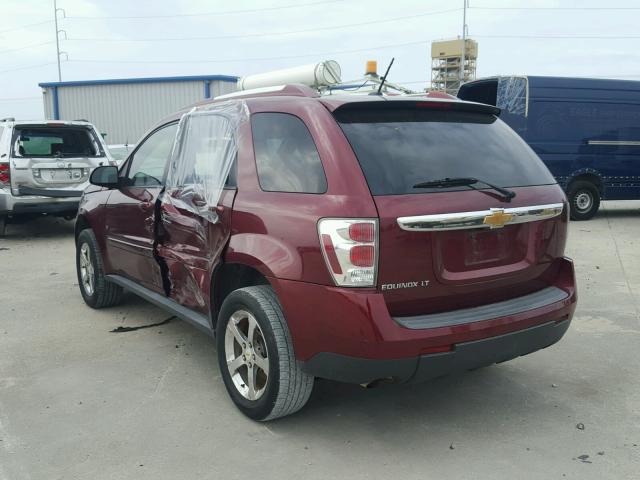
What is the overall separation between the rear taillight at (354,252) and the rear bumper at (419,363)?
366 mm

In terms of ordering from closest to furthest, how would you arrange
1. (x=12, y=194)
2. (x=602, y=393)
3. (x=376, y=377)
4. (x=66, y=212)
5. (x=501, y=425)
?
(x=376, y=377), (x=501, y=425), (x=602, y=393), (x=12, y=194), (x=66, y=212)

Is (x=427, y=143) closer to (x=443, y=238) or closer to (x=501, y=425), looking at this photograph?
(x=443, y=238)

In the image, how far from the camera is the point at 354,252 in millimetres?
2660

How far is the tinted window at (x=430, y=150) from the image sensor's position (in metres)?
2.84

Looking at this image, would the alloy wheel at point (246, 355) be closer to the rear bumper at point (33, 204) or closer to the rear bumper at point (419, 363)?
the rear bumper at point (419, 363)

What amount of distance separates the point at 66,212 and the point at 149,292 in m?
5.86

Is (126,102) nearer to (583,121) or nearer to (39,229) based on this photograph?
(39,229)

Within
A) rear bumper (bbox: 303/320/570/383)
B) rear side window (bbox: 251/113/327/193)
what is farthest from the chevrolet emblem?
rear side window (bbox: 251/113/327/193)

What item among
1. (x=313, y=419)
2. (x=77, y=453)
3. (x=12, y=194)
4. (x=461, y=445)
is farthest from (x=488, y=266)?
(x=12, y=194)

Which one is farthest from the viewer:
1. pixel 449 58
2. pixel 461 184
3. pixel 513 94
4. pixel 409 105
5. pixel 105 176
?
pixel 449 58

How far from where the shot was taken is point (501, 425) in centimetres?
324

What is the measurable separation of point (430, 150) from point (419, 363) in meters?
1.06

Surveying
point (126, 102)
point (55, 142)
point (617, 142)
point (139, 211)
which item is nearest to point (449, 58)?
point (126, 102)

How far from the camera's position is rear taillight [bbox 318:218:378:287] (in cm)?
266
